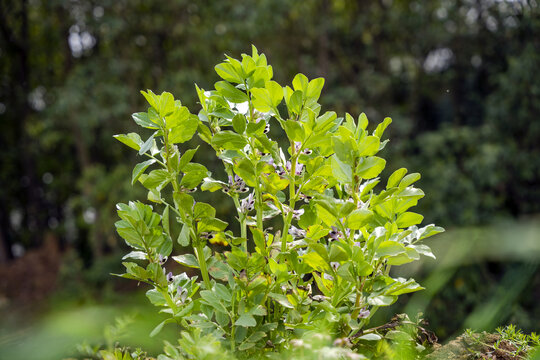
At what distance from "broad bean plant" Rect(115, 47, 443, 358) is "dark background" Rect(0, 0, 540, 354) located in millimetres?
4061

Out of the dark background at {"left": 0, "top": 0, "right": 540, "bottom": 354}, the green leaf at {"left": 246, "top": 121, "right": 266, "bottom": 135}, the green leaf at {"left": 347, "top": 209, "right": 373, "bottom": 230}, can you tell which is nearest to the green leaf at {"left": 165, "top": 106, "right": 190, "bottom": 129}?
the green leaf at {"left": 246, "top": 121, "right": 266, "bottom": 135}

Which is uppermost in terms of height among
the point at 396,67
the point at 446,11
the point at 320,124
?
the point at 446,11

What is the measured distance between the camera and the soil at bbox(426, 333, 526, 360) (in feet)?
2.73

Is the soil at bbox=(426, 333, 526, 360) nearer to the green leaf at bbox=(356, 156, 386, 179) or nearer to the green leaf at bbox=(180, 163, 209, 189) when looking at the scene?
the green leaf at bbox=(356, 156, 386, 179)

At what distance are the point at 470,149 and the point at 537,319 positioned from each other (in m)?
1.98

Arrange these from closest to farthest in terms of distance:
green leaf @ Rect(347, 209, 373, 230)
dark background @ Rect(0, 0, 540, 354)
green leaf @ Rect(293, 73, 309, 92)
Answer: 1. green leaf @ Rect(347, 209, 373, 230)
2. green leaf @ Rect(293, 73, 309, 92)
3. dark background @ Rect(0, 0, 540, 354)

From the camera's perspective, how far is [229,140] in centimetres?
84

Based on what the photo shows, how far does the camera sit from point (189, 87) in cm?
675

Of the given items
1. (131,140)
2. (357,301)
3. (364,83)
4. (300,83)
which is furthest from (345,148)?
(364,83)

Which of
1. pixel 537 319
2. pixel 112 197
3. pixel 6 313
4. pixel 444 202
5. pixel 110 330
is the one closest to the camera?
pixel 110 330

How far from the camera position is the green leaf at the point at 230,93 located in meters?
0.85

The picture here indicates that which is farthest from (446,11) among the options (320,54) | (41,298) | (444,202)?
(41,298)

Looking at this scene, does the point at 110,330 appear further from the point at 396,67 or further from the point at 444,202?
the point at 396,67

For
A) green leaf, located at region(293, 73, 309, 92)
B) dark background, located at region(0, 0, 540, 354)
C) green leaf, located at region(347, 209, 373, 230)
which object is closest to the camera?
green leaf, located at region(347, 209, 373, 230)
